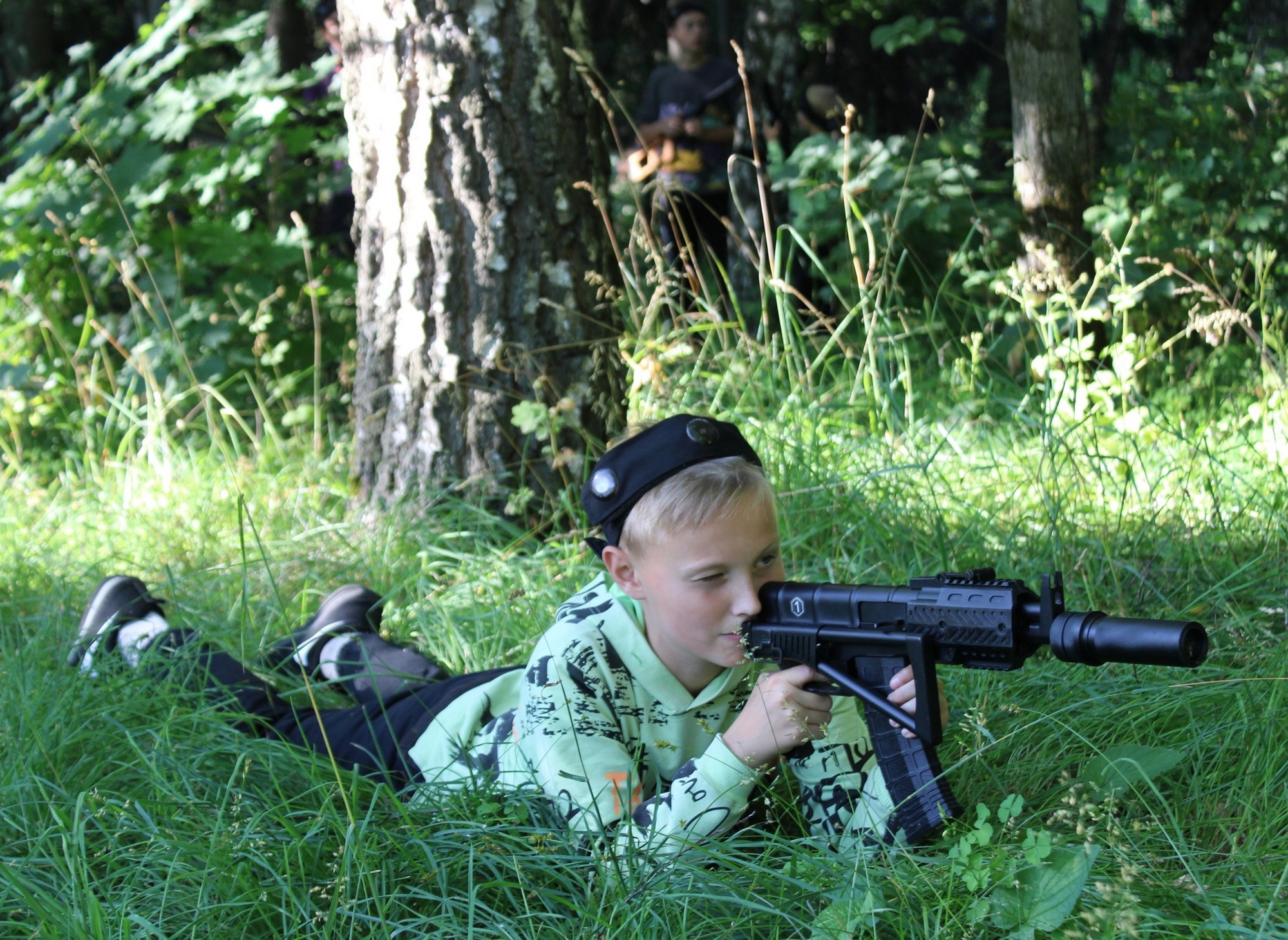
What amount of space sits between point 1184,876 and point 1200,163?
450 centimetres

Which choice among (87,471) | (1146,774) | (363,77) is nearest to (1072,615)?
(1146,774)

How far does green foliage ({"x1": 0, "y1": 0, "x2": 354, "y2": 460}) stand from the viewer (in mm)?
Answer: 4871

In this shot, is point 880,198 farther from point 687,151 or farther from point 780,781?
point 780,781

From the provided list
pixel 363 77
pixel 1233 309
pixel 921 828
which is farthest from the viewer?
pixel 363 77

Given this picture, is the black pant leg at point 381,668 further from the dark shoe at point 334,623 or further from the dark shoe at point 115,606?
the dark shoe at point 115,606

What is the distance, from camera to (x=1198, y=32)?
8203 mm

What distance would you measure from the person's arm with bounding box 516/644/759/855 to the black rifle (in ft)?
0.73

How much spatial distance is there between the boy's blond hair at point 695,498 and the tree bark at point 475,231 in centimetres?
146

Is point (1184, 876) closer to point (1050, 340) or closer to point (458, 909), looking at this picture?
point (458, 909)

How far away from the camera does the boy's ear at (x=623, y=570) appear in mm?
2016

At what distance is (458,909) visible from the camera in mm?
1763

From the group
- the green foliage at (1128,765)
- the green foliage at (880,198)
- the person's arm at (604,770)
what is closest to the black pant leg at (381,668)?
the person's arm at (604,770)

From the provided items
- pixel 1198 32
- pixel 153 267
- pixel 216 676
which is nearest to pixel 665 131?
pixel 153 267

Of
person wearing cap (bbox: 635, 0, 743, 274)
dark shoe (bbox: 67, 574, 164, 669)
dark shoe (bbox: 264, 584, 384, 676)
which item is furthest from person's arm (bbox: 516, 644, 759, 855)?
person wearing cap (bbox: 635, 0, 743, 274)
